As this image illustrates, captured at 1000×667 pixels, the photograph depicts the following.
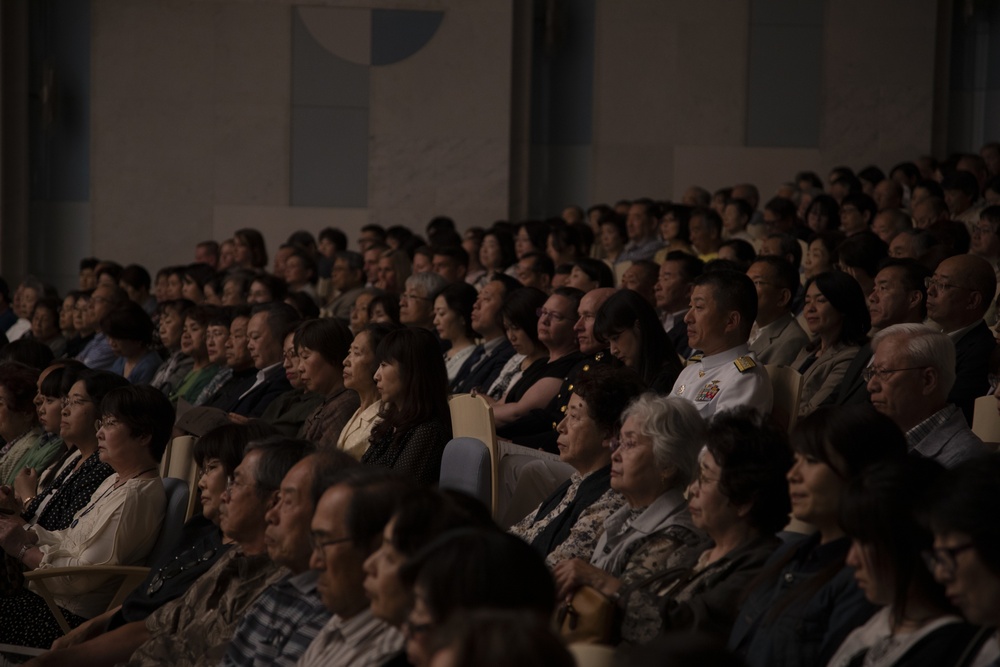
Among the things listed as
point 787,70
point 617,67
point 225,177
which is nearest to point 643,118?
point 617,67

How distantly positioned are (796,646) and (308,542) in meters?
1.15

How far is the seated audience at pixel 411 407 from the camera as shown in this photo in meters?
4.49

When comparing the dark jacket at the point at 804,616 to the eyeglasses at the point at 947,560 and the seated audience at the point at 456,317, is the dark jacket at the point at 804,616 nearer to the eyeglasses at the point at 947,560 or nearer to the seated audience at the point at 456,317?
the eyeglasses at the point at 947,560

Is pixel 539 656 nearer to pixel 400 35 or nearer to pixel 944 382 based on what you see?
pixel 944 382

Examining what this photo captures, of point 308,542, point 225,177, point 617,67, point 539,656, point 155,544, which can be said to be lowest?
point 155,544

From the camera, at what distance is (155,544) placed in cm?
431

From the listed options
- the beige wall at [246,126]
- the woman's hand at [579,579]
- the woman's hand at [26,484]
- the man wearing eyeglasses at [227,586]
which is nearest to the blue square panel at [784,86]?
the beige wall at [246,126]

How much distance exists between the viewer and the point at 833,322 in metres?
5.21

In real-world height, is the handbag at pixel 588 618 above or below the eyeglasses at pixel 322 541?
below

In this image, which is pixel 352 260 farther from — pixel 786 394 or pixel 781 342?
pixel 786 394

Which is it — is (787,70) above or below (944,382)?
above

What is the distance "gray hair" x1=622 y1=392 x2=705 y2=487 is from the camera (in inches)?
133

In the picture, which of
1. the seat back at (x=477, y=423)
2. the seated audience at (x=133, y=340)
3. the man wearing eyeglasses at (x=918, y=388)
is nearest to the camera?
the man wearing eyeglasses at (x=918, y=388)

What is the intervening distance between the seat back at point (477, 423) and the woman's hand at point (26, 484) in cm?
159
